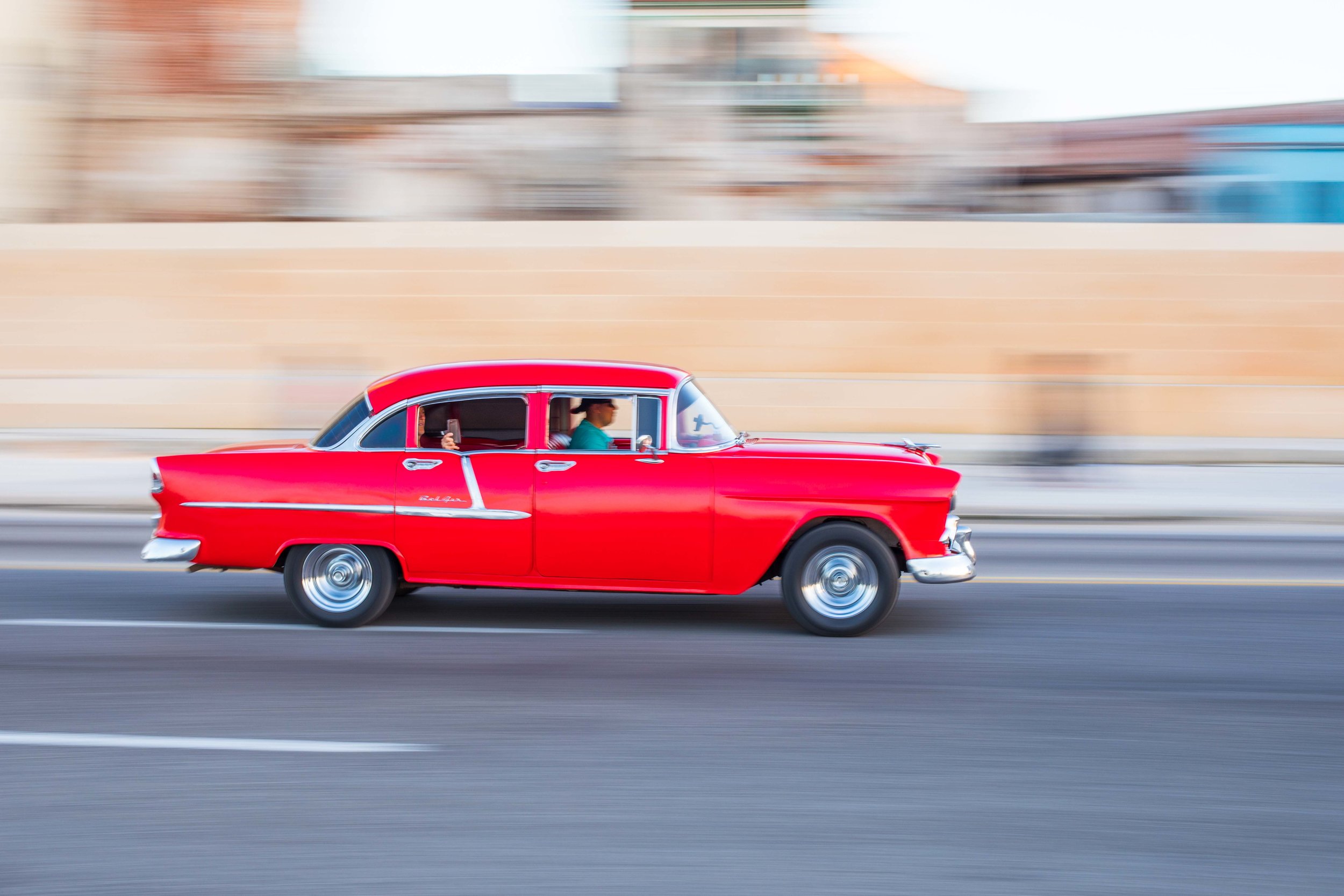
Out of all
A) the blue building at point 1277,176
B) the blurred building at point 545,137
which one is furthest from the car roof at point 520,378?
the blue building at point 1277,176

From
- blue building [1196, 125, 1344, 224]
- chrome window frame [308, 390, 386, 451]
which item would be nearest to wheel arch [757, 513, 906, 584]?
chrome window frame [308, 390, 386, 451]

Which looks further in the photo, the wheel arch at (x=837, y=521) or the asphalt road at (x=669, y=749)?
the wheel arch at (x=837, y=521)

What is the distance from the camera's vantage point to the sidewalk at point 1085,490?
13.3 meters

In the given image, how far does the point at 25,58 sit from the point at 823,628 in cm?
3337

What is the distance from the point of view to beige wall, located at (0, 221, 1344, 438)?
25500 millimetres

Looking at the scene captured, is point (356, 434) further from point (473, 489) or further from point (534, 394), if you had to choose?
point (534, 394)

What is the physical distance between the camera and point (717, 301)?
84.6 ft

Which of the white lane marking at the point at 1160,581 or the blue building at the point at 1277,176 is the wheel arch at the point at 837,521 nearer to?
the white lane marking at the point at 1160,581

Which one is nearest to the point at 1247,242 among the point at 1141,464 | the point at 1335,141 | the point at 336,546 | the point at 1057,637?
the point at 1335,141

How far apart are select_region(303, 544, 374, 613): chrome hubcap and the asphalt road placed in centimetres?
19

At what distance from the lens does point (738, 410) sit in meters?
22.8

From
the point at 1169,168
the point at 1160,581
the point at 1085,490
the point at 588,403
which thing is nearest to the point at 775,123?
the point at 1169,168

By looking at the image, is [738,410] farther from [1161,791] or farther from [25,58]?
[25,58]

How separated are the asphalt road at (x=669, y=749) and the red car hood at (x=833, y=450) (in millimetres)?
1026
